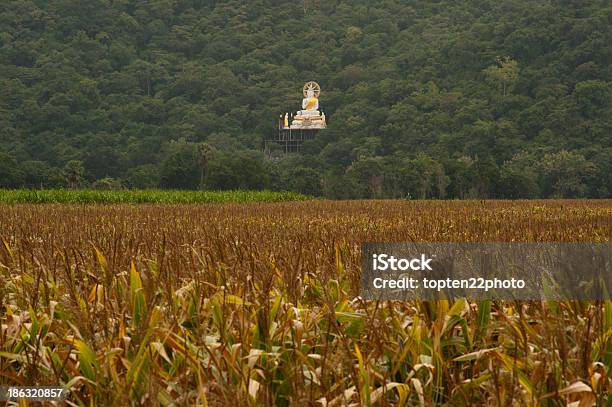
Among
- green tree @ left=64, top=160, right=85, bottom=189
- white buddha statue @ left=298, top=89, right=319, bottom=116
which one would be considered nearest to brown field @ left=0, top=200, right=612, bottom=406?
green tree @ left=64, top=160, right=85, bottom=189

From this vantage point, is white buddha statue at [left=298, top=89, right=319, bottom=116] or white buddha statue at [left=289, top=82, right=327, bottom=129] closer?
white buddha statue at [left=289, top=82, right=327, bottom=129]

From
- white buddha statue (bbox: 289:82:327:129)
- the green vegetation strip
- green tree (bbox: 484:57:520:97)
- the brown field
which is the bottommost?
the green vegetation strip

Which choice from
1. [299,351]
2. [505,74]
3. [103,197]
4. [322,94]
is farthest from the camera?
[322,94]

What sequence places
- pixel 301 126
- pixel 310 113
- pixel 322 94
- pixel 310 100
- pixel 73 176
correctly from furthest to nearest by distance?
pixel 322 94 → pixel 310 100 → pixel 310 113 → pixel 301 126 → pixel 73 176

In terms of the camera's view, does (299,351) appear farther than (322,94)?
No

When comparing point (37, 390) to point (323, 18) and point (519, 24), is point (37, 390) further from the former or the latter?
point (323, 18)

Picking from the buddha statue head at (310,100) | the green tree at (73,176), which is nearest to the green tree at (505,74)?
the buddha statue head at (310,100)

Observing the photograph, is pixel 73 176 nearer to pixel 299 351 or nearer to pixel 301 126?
pixel 301 126

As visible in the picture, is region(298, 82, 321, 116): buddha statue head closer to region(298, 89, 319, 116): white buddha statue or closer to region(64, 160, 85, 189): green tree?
region(298, 89, 319, 116): white buddha statue

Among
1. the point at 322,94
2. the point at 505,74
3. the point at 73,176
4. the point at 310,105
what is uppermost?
the point at 505,74

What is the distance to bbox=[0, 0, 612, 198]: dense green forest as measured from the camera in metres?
60.1

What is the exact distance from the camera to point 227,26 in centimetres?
11169

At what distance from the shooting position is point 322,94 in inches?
3863

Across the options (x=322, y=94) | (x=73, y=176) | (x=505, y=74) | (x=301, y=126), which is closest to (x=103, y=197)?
(x=73, y=176)
